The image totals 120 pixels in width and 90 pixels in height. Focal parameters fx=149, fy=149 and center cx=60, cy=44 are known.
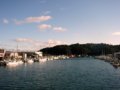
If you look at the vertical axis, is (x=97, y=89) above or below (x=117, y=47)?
below

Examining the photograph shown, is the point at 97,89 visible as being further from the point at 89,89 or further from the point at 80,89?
the point at 80,89

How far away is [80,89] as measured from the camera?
21969mm

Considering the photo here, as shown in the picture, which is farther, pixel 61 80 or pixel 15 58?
pixel 15 58

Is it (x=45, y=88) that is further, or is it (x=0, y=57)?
(x=0, y=57)

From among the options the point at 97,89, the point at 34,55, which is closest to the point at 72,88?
the point at 97,89

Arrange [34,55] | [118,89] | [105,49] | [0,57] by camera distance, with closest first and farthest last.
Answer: [118,89] < [0,57] < [34,55] < [105,49]

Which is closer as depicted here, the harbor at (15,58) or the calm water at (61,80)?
the calm water at (61,80)

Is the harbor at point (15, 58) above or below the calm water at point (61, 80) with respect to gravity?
above

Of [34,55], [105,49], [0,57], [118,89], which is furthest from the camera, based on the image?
[105,49]

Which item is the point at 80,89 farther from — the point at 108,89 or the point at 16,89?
the point at 16,89

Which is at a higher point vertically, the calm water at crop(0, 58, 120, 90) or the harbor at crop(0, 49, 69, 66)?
the harbor at crop(0, 49, 69, 66)

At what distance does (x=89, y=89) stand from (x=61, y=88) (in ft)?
13.7

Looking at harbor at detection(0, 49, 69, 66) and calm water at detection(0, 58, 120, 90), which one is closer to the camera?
calm water at detection(0, 58, 120, 90)

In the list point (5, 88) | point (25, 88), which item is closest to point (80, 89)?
point (25, 88)
